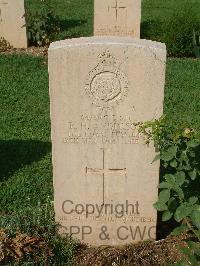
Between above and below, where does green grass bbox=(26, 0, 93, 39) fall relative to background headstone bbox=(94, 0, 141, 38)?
below

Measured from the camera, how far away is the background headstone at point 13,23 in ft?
30.7

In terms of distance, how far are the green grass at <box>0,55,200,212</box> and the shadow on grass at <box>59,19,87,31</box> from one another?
230 centimetres

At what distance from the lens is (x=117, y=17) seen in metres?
9.48

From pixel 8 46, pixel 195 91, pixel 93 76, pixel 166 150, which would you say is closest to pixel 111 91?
pixel 93 76

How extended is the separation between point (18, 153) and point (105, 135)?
2.15m

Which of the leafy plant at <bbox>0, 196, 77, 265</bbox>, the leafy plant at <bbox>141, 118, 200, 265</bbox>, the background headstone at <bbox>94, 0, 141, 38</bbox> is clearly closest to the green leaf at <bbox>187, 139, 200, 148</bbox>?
the leafy plant at <bbox>141, 118, 200, 265</bbox>

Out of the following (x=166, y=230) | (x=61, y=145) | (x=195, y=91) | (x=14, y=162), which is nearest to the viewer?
(x=61, y=145)

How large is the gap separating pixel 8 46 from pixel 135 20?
2.40 meters

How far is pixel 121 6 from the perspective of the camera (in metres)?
9.33

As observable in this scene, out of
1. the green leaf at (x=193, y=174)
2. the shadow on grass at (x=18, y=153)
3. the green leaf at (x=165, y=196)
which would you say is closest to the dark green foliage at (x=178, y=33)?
the shadow on grass at (x=18, y=153)

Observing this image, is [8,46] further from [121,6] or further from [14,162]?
[14,162]

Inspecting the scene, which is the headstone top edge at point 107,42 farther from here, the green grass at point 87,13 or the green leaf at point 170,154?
the green grass at point 87,13

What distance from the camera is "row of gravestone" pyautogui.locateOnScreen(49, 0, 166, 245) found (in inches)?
143

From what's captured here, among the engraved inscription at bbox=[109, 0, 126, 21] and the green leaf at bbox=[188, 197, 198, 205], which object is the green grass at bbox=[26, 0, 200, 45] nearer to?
the engraved inscription at bbox=[109, 0, 126, 21]
